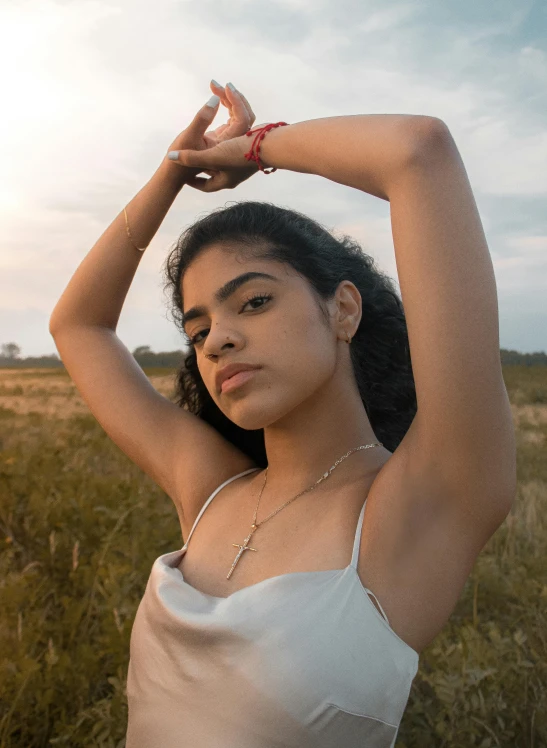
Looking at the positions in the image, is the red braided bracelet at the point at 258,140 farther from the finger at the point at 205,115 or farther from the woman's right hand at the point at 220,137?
the finger at the point at 205,115

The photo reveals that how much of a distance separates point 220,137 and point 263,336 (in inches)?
25.4

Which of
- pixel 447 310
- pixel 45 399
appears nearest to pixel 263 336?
pixel 447 310

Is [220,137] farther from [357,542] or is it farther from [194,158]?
[357,542]

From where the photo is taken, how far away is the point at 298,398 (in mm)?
1568

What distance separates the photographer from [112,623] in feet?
8.93

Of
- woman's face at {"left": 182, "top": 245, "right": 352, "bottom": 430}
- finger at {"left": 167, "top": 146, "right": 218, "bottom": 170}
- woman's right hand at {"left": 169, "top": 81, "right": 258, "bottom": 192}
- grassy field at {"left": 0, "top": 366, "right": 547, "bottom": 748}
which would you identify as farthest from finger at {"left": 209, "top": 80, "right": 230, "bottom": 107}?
grassy field at {"left": 0, "top": 366, "right": 547, "bottom": 748}

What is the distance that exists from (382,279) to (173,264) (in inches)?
24.5

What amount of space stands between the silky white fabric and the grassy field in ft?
2.75

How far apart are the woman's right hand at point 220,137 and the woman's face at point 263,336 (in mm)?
249

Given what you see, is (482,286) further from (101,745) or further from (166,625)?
(101,745)

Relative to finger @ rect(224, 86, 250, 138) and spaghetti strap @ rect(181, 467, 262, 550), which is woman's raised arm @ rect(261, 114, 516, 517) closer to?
finger @ rect(224, 86, 250, 138)

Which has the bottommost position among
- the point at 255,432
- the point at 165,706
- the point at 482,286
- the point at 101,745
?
the point at 101,745

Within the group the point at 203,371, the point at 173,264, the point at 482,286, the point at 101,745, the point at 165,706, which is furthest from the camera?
the point at 101,745

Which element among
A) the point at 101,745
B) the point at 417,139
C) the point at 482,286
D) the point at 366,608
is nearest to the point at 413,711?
the point at 101,745
